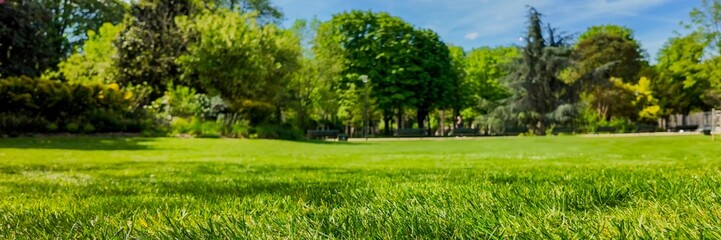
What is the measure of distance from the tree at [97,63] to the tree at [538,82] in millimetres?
26631

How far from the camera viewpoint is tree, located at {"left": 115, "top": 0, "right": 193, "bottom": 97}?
2573 cm

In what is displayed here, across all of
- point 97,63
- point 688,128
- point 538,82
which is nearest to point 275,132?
point 97,63

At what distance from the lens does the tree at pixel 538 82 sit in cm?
3478

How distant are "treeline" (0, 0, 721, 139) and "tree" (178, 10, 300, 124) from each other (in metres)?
0.08

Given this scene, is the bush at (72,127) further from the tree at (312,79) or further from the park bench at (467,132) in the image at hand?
the park bench at (467,132)

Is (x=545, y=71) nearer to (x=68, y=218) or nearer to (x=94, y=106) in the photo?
(x=94, y=106)

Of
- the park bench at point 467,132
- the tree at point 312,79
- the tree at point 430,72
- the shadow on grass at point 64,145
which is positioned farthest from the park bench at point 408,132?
the shadow on grass at point 64,145

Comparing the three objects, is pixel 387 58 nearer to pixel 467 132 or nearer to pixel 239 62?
pixel 467 132

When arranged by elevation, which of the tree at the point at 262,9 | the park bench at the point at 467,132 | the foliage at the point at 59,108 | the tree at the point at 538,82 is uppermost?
the tree at the point at 262,9

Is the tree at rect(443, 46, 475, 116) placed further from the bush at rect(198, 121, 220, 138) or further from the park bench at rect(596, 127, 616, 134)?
the bush at rect(198, 121, 220, 138)

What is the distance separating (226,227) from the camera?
1736mm

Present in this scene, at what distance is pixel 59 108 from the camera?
18.9 meters

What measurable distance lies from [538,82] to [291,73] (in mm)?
18779

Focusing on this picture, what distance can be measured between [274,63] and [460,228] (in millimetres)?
24648
